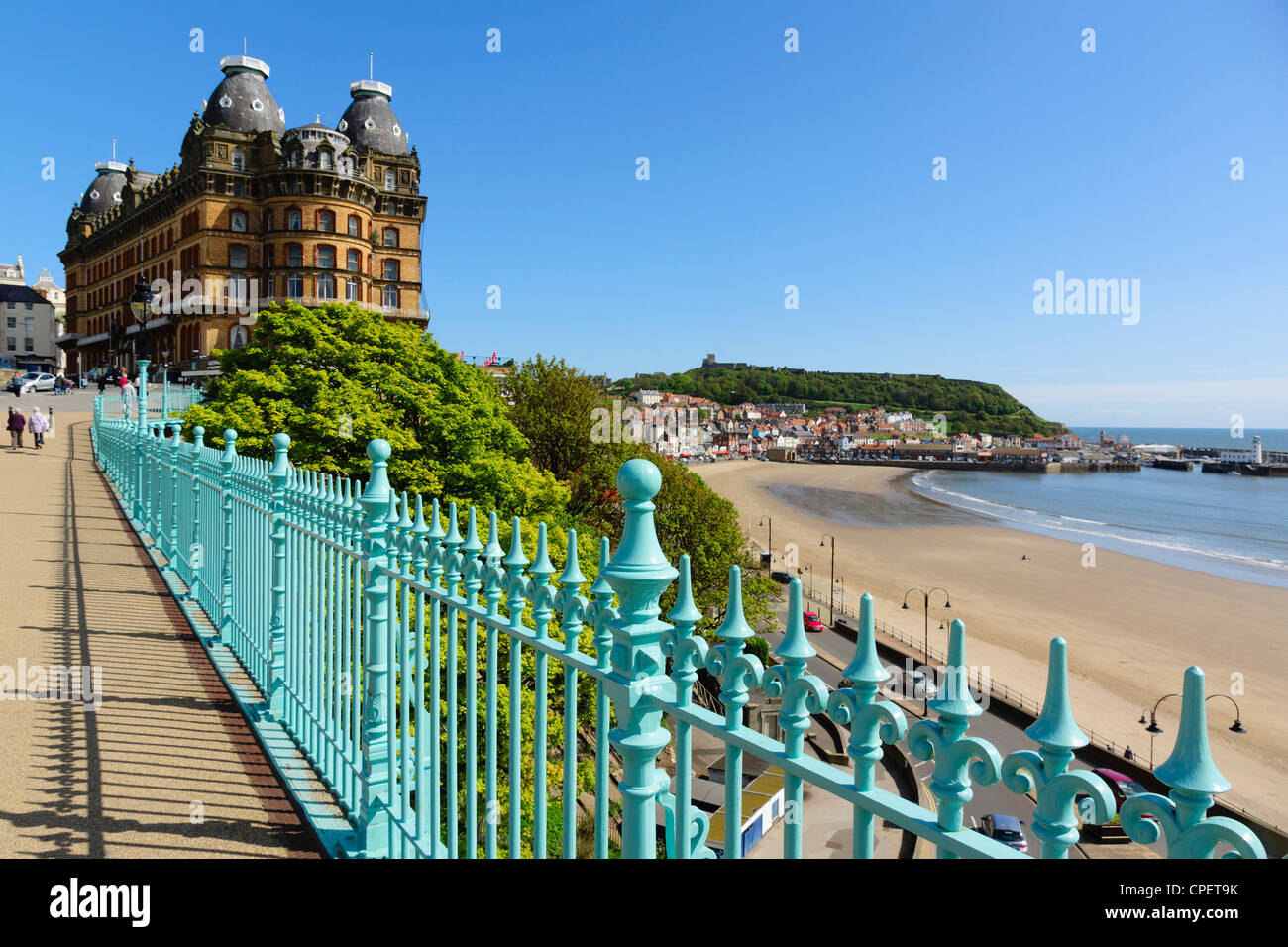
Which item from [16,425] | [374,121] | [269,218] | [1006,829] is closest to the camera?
[1006,829]

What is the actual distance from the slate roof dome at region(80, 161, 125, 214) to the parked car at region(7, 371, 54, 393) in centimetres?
3646

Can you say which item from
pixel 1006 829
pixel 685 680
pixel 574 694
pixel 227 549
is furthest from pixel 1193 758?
pixel 1006 829

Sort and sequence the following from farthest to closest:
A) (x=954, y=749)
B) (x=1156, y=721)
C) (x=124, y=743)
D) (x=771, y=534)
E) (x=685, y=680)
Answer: (x=771, y=534) < (x=1156, y=721) < (x=124, y=743) < (x=685, y=680) < (x=954, y=749)

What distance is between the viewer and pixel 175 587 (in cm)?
901

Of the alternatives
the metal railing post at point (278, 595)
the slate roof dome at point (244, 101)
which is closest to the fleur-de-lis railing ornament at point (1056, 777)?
the metal railing post at point (278, 595)

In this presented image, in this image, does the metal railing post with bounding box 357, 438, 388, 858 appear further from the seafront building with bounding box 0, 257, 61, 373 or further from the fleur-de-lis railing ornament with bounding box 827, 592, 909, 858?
the seafront building with bounding box 0, 257, 61, 373

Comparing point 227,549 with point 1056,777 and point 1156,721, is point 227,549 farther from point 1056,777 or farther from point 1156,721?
point 1156,721

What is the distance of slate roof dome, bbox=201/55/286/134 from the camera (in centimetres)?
5856

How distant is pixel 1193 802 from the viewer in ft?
4.32

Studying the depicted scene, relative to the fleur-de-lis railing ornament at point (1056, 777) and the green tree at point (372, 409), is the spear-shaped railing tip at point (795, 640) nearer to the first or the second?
the fleur-de-lis railing ornament at point (1056, 777)

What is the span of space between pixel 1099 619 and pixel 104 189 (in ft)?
310

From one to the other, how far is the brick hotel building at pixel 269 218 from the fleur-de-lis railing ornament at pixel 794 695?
5408 cm

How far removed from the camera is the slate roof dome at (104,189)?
3243 inches
